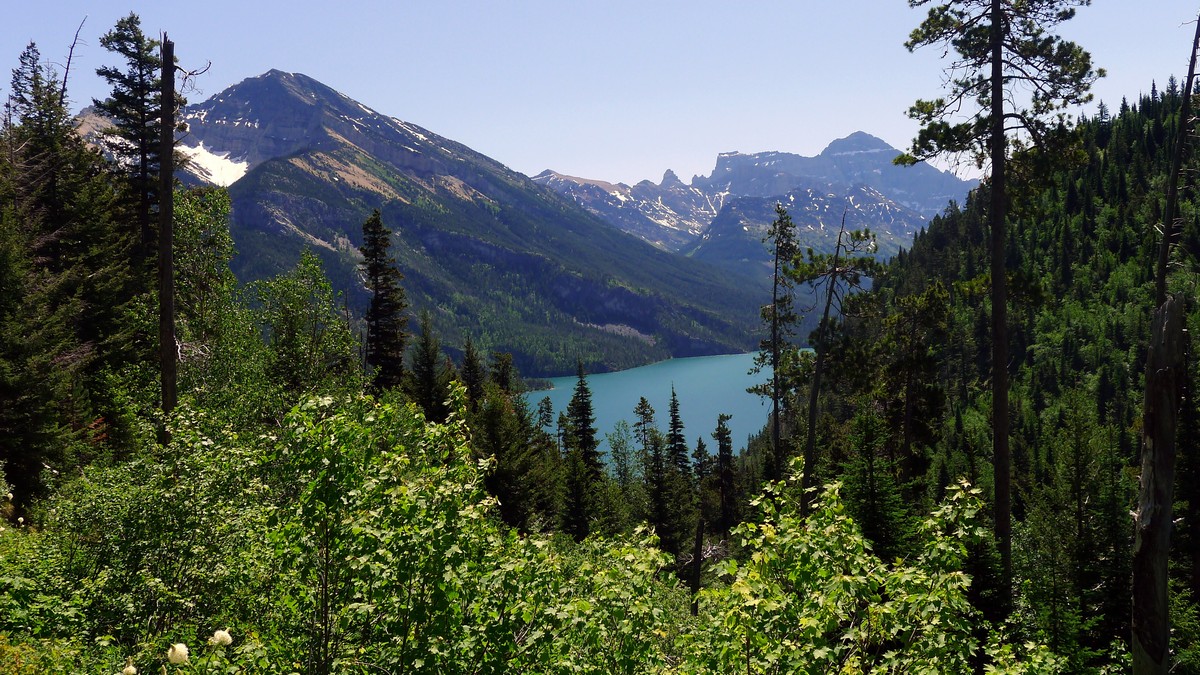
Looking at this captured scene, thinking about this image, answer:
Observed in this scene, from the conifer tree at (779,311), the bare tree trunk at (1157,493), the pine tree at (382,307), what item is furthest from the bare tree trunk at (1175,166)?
the pine tree at (382,307)

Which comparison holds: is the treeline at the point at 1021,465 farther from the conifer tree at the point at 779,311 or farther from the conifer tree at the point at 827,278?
the conifer tree at the point at 779,311

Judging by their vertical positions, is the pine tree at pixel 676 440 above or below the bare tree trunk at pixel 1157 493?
below

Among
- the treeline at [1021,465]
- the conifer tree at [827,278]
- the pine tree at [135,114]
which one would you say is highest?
the pine tree at [135,114]

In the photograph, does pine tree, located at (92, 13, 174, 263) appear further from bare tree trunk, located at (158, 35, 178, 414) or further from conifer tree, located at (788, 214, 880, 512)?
conifer tree, located at (788, 214, 880, 512)

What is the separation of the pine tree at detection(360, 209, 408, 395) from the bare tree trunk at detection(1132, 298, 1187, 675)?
3848cm

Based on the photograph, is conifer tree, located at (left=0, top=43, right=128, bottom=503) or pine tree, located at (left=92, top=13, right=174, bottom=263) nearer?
conifer tree, located at (left=0, top=43, right=128, bottom=503)

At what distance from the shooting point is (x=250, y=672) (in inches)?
263

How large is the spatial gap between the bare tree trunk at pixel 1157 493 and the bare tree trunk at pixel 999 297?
997 centimetres

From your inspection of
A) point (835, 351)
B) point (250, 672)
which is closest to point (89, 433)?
point (250, 672)

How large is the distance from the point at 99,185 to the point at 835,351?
33.7m

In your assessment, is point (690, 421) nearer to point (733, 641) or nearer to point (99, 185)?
point (99, 185)

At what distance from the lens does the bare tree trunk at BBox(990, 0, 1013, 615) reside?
576 inches

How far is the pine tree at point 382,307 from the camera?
4024 centimetres

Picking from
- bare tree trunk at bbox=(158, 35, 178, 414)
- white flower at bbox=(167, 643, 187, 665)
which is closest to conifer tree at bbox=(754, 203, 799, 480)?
bare tree trunk at bbox=(158, 35, 178, 414)
